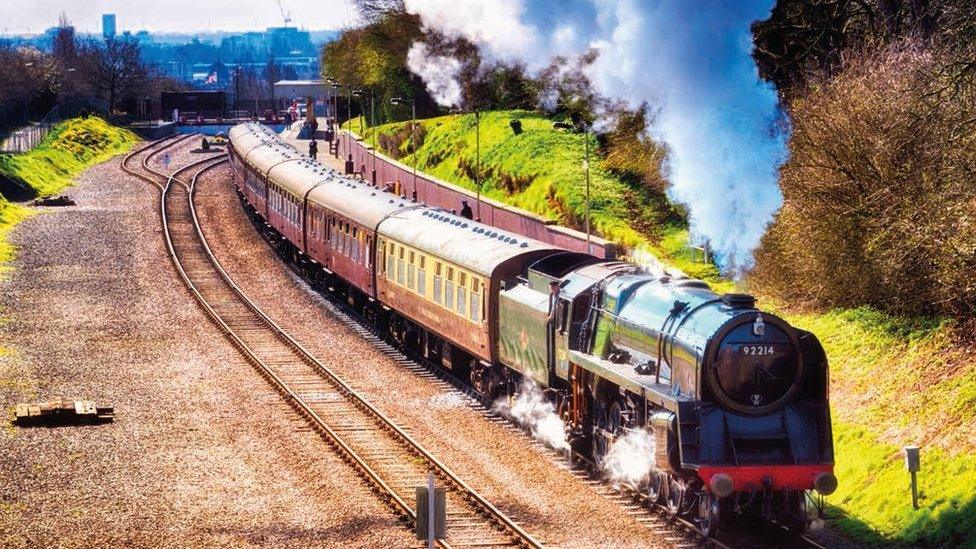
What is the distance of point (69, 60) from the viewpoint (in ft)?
565

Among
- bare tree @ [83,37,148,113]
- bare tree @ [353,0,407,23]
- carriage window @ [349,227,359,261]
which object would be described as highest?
bare tree @ [353,0,407,23]

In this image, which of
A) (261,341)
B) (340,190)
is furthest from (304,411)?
(340,190)

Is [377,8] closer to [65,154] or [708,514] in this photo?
[65,154]

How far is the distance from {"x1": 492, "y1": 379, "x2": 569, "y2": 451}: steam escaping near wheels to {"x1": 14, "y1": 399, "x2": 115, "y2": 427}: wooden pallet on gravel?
7.94 meters

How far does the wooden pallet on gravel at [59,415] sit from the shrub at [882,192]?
14.6 m

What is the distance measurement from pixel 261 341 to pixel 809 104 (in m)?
15.8

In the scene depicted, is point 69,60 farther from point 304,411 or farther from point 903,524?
point 903,524

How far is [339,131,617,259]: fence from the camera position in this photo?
41031 millimetres

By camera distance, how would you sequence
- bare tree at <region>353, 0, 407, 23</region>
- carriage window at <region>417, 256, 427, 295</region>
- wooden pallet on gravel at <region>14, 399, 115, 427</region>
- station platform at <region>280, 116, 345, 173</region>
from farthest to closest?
1. station platform at <region>280, 116, 345, 173</region>
2. bare tree at <region>353, 0, 407, 23</region>
3. carriage window at <region>417, 256, 427, 295</region>
4. wooden pallet on gravel at <region>14, 399, 115, 427</region>

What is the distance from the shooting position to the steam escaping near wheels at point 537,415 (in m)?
25.3

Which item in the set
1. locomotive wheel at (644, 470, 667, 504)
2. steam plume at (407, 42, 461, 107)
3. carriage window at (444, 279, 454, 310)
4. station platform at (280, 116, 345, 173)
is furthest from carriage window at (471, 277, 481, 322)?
station platform at (280, 116, 345, 173)

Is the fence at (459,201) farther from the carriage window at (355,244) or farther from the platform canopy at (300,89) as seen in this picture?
the platform canopy at (300,89)

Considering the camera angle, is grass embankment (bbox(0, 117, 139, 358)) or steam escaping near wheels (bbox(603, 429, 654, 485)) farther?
grass embankment (bbox(0, 117, 139, 358))

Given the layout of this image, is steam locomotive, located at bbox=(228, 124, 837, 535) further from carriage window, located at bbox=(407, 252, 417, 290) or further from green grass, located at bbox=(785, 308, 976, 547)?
green grass, located at bbox=(785, 308, 976, 547)
